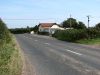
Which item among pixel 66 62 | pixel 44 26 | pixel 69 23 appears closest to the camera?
pixel 66 62

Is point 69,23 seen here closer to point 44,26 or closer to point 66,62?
point 44,26

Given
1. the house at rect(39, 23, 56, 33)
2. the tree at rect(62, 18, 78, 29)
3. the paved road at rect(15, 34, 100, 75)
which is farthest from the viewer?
the house at rect(39, 23, 56, 33)

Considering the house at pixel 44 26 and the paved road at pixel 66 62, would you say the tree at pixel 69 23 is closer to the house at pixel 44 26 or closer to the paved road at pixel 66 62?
the house at pixel 44 26

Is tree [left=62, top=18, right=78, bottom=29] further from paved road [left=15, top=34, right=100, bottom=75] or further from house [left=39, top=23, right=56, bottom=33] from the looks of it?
paved road [left=15, top=34, right=100, bottom=75]

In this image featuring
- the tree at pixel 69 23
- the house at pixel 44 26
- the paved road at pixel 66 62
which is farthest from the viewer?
the house at pixel 44 26

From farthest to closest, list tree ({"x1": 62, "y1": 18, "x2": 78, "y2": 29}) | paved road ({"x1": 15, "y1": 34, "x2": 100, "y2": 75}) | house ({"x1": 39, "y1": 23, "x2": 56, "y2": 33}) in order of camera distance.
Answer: house ({"x1": 39, "y1": 23, "x2": 56, "y2": 33}), tree ({"x1": 62, "y1": 18, "x2": 78, "y2": 29}), paved road ({"x1": 15, "y1": 34, "x2": 100, "y2": 75})

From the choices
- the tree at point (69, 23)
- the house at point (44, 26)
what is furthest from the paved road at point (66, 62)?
the house at point (44, 26)

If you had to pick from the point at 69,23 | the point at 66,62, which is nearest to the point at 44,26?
the point at 69,23

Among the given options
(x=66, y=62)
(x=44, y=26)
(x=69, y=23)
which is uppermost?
(x=69, y=23)

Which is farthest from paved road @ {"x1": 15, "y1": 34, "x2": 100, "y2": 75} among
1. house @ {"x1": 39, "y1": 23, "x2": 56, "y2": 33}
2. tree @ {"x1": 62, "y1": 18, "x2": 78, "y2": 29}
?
house @ {"x1": 39, "y1": 23, "x2": 56, "y2": 33}

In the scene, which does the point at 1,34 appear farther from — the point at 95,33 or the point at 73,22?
the point at 73,22

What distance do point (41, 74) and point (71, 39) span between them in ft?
125

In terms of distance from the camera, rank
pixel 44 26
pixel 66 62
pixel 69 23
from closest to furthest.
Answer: pixel 66 62, pixel 69 23, pixel 44 26

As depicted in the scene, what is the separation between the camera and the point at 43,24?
134000mm
